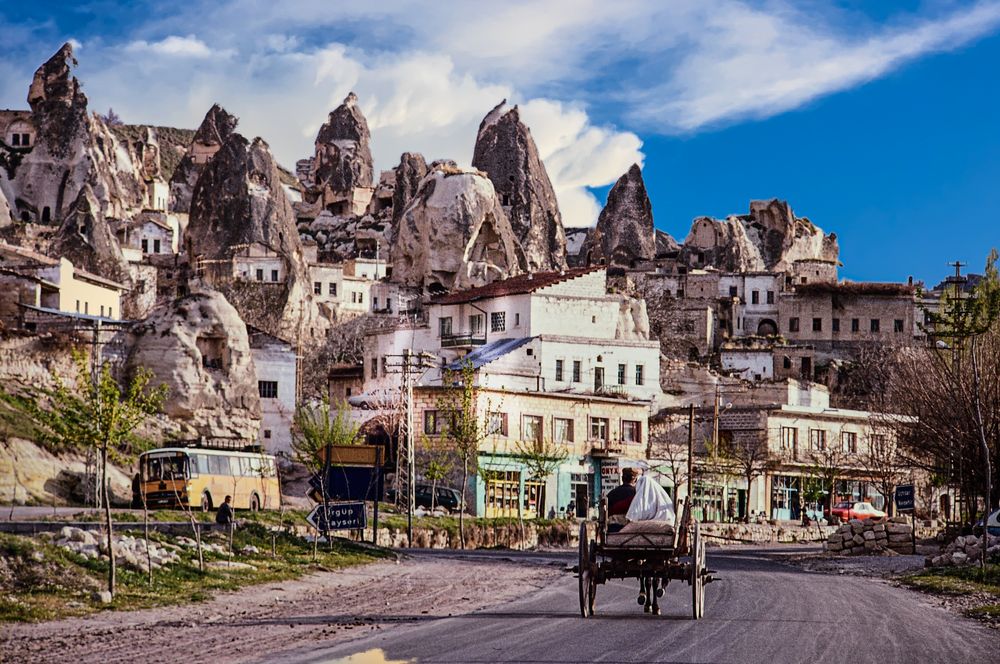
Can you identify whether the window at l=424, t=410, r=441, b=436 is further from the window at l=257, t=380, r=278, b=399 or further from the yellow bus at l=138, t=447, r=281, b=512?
the yellow bus at l=138, t=447, r=281, b=512

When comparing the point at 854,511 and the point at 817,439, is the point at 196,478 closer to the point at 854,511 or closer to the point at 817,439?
the point at 854,511

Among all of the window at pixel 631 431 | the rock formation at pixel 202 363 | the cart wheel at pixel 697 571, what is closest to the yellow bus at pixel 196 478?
the rock formation at pixel 202 363

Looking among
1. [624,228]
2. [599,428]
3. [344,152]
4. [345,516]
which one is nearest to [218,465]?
[345,516]

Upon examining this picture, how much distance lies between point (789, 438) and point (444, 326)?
22.2 meters

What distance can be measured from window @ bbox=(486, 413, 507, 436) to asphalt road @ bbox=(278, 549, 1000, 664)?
42.7 meters

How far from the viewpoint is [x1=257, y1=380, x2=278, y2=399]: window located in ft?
275

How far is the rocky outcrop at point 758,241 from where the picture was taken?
149m

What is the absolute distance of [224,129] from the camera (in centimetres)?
18525

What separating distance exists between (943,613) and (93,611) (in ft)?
45.6

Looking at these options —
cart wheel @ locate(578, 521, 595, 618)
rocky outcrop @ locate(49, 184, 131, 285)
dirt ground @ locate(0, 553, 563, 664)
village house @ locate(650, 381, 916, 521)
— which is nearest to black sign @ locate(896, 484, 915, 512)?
dirt ground @ locate(0, 553, 563, 664)

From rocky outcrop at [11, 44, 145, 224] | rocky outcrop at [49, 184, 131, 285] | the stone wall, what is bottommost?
the stone wall

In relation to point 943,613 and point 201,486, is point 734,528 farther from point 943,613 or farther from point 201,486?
point 943,613

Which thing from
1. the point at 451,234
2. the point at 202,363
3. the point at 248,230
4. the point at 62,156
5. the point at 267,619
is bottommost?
the point at 267,619

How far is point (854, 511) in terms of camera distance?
74.1m
